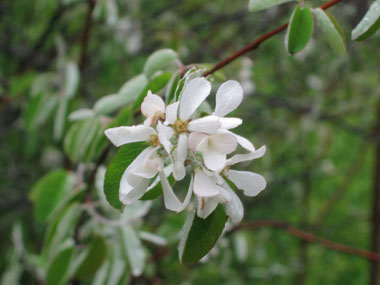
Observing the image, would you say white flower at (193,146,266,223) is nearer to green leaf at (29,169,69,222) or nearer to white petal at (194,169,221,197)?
white petal at (194,169,221,197)

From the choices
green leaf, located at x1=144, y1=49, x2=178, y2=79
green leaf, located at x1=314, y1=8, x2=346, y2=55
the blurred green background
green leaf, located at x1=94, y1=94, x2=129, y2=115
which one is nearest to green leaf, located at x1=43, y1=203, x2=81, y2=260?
green leaf, located at x1=94, y1=94, x2=129, y2=115

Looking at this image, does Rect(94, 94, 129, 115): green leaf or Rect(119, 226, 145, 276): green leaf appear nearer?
Rect(94, 94, 129, 115): green leaf

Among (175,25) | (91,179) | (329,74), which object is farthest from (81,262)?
(329,74)

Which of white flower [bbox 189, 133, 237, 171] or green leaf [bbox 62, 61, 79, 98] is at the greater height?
white flower [bbox 189, 133, 237, 171]

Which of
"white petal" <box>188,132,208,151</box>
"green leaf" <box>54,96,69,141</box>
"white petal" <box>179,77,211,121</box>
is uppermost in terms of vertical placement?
"white petal" <box>179,77,211,121</box>

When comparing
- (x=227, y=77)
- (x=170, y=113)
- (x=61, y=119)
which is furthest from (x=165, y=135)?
(x=227, y=77)

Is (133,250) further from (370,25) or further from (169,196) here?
(370,25)
